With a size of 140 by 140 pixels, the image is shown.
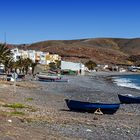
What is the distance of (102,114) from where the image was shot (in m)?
27.0

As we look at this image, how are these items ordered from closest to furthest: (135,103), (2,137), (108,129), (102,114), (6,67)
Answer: (2,137), (108,129), (102,114), (135,103), (6,67)

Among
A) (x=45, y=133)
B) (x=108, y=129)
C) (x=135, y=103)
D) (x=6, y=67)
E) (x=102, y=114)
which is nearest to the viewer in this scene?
(x=45, y=133)

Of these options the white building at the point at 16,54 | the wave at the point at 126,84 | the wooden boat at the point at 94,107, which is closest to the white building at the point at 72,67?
the white building at the point at 16,54

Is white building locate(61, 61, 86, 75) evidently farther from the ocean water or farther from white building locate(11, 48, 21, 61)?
the ocean water

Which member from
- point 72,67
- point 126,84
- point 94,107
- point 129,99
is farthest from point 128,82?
point 94,107

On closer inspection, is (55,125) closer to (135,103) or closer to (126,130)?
(126,130)

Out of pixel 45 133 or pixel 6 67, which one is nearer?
pixel 45 133

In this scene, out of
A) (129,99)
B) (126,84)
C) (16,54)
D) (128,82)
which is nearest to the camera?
(129,99)

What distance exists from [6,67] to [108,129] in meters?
78.8

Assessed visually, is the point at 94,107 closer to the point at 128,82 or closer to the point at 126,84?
the point at 126,84

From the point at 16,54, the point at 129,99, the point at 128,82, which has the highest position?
the point at 16,54

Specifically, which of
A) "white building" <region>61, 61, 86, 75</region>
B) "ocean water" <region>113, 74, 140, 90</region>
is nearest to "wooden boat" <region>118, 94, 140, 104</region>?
"ocean water" <region>113, 74, 140, 90</region>

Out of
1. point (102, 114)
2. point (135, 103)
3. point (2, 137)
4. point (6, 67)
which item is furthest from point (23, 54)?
point (2, 137)

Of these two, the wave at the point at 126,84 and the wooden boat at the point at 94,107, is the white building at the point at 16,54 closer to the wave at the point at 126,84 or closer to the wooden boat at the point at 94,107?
the wave at the point at 126,84
